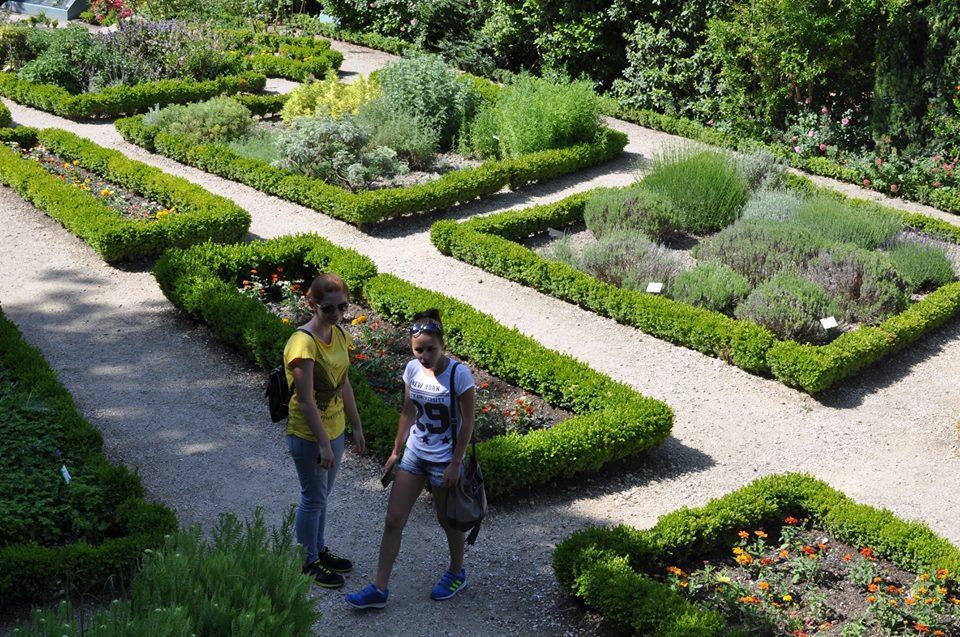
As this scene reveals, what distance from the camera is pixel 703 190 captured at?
1186 centimetres

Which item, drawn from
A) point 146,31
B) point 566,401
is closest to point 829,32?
point 566,401

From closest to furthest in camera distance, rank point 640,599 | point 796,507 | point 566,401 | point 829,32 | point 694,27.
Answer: point 640,599
point 796,507
point 566,401
point 829,32
point 694,27

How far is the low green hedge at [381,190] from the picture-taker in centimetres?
1202

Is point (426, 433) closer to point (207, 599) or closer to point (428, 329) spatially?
point (428, 329)

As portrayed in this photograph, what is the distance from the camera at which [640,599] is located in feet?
17.9

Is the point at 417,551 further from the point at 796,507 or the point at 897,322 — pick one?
the point at 897,322

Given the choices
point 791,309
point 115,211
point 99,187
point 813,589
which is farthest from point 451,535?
point 99,187

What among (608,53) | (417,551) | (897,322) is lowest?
(417,551)

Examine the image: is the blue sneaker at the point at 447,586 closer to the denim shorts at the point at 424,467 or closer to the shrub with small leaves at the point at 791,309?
the denim shorts at the point at 424,467

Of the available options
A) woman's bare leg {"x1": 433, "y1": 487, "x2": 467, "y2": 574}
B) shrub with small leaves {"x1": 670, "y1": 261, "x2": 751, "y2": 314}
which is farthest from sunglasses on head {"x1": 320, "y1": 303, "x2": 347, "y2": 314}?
shrub with small leaves {"x1": 670, "y1": 261, "x2": 751, "y2": 314}

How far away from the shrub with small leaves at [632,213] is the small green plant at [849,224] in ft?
4.56

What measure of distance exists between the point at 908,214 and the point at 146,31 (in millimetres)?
12542

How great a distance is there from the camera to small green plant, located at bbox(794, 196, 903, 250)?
11.1 meters

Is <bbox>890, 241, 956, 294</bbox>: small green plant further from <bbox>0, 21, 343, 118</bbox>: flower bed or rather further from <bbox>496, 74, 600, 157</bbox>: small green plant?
<bbox>0, 21, 343, 118</bbox>: flower bed
